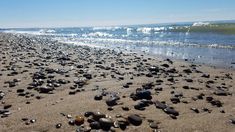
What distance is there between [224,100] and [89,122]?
5.32m

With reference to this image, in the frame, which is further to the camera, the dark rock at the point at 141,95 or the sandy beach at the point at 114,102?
the dark rock at the point at 141,95

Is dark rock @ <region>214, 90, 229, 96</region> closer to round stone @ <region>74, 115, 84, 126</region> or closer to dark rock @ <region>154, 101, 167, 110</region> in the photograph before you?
dark rock @ <region>154, 101, 167, 110</region>

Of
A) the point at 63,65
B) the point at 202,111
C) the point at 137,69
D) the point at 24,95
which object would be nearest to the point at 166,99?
the point at 202,111

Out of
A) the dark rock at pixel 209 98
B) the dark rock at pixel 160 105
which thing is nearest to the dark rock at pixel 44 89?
the dark rock at pixel 160 105

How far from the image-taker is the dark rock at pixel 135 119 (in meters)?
9.01

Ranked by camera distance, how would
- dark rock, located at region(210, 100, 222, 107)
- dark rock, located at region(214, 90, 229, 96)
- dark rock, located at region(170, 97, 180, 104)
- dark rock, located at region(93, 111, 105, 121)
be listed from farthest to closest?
dark rock, located at region(214, 90, 229, 96) → dark rock, located at region(170, 97, 180, 104) → dark rock, located at region(210, 100, 222, 107) → dark rock, located at region(93, 111, 105, 121)

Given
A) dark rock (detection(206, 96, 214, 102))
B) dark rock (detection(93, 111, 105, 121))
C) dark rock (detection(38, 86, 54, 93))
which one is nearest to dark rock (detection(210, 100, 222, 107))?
dark rock (detection(206, 96, 214, 102))

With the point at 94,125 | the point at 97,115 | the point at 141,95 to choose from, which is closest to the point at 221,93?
the point at 141,95

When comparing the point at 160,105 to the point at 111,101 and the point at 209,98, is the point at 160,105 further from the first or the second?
the point at 209,98

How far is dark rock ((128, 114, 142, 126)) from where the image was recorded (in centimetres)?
901

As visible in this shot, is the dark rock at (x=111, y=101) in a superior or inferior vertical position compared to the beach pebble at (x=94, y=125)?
inferior

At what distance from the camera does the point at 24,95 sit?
486 inches

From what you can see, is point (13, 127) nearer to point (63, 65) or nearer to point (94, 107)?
point (94, 107)

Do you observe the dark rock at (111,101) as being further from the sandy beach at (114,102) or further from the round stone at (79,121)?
the round stone at (79,121)
